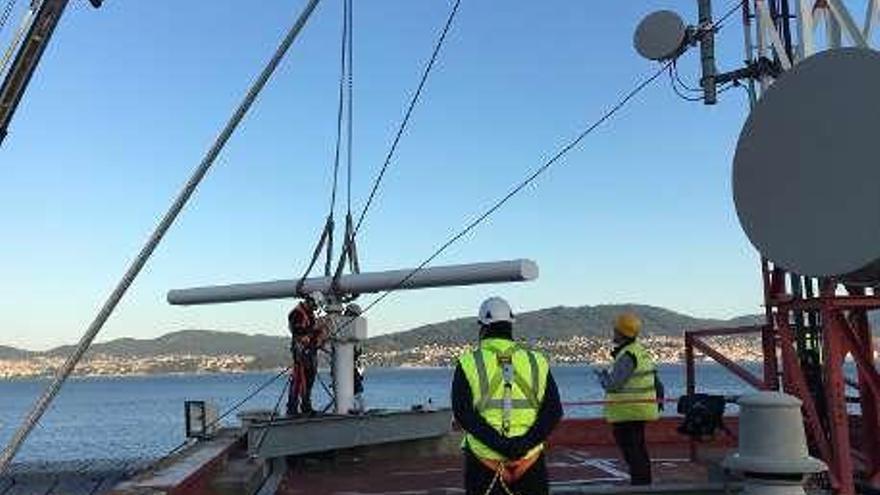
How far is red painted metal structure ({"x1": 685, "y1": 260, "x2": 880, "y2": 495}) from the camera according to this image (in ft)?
34.0

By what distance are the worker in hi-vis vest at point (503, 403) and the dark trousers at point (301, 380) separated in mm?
8893

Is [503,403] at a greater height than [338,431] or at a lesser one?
greater

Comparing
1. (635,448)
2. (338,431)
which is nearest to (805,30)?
(635,448)

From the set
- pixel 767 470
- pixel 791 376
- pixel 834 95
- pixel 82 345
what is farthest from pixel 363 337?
pixel 82 345

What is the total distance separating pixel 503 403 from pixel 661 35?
28.2ft

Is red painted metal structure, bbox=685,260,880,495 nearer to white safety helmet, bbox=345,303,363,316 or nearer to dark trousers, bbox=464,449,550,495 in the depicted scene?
dark trousers, bbox=464,449,550,495

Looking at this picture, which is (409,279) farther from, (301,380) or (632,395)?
(632,395)

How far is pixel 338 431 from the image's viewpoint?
1476 cm

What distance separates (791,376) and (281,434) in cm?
656

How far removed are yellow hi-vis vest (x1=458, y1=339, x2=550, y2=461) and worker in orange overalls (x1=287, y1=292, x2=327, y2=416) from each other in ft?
29.7

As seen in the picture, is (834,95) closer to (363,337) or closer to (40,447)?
(363,337)

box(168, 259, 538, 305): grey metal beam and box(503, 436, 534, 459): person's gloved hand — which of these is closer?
box(503, 436, 534, 459): person's gloved hand

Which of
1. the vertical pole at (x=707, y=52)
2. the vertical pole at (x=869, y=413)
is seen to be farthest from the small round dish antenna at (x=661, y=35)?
the vertical pole at (x=869, y=413)

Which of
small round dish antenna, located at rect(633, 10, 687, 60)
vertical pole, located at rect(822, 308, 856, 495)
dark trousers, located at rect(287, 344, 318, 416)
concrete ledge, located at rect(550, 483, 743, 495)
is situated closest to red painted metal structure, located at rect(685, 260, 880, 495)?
vertical pole, located at rect(822, 308, 856, 495)
